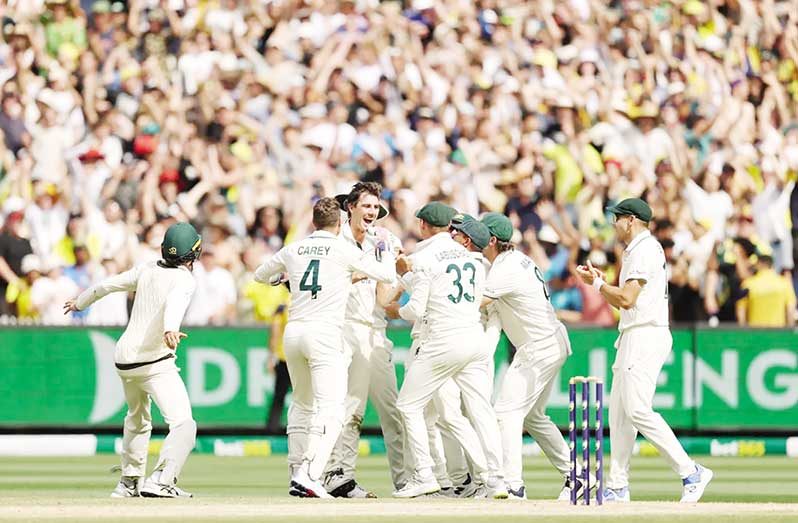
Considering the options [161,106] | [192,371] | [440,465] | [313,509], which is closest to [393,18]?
[161,106]

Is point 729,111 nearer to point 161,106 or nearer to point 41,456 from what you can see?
point 161,106

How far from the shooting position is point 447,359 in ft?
48.4

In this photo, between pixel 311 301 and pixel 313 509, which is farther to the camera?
pixel 311 301

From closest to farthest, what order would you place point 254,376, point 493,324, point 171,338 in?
1. point 171,338
2. point 493,324
3. point 254,376

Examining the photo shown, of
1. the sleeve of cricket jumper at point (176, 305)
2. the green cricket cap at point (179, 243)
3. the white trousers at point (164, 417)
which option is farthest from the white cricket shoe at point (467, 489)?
the green cricket cap at point (179, 243)

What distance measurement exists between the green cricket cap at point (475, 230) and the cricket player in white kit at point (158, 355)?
2041mm

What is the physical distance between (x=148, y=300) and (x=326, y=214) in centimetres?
150

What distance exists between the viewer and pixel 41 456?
21.5m

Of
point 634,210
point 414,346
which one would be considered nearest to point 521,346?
point 414,346

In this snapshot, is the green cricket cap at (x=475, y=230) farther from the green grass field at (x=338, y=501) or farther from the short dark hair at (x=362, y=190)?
the green grass field at (x=338, y=501)

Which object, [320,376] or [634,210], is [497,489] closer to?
[320,376]

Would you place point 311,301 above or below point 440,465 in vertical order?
above

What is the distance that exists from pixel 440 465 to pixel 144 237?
8.97 meters

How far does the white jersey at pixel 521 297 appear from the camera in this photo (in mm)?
15109
